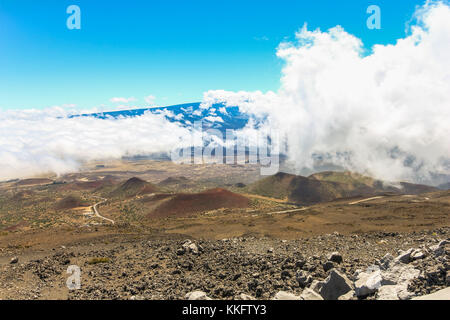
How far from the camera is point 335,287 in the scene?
9367 millimetres

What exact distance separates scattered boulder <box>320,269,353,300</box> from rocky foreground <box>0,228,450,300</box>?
0.03m

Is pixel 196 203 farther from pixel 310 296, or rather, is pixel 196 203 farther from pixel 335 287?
pixel 310 296

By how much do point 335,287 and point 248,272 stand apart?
16.0 ft

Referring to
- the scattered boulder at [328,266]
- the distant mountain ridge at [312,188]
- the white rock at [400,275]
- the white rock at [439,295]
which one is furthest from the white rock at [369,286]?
the distant mountain ridge at [312,188]

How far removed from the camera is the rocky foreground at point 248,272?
29.4 feet

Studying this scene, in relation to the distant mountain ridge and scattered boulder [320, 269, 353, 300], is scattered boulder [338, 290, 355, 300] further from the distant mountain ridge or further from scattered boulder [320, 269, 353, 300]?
the distant mountain ridge

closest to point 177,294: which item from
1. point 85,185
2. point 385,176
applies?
point 85,185

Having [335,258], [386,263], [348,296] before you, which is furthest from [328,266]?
[348,296]

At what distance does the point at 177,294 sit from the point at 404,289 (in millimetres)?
8610

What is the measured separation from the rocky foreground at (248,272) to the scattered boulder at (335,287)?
3cm

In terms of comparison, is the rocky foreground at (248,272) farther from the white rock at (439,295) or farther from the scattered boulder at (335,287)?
the white rock at (439,295)

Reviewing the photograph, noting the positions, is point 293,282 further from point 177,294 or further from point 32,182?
point 32,182

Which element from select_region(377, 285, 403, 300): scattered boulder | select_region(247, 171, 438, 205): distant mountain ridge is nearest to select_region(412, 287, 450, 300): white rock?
select_region(377, 285, 403, 300): scattered boulder
